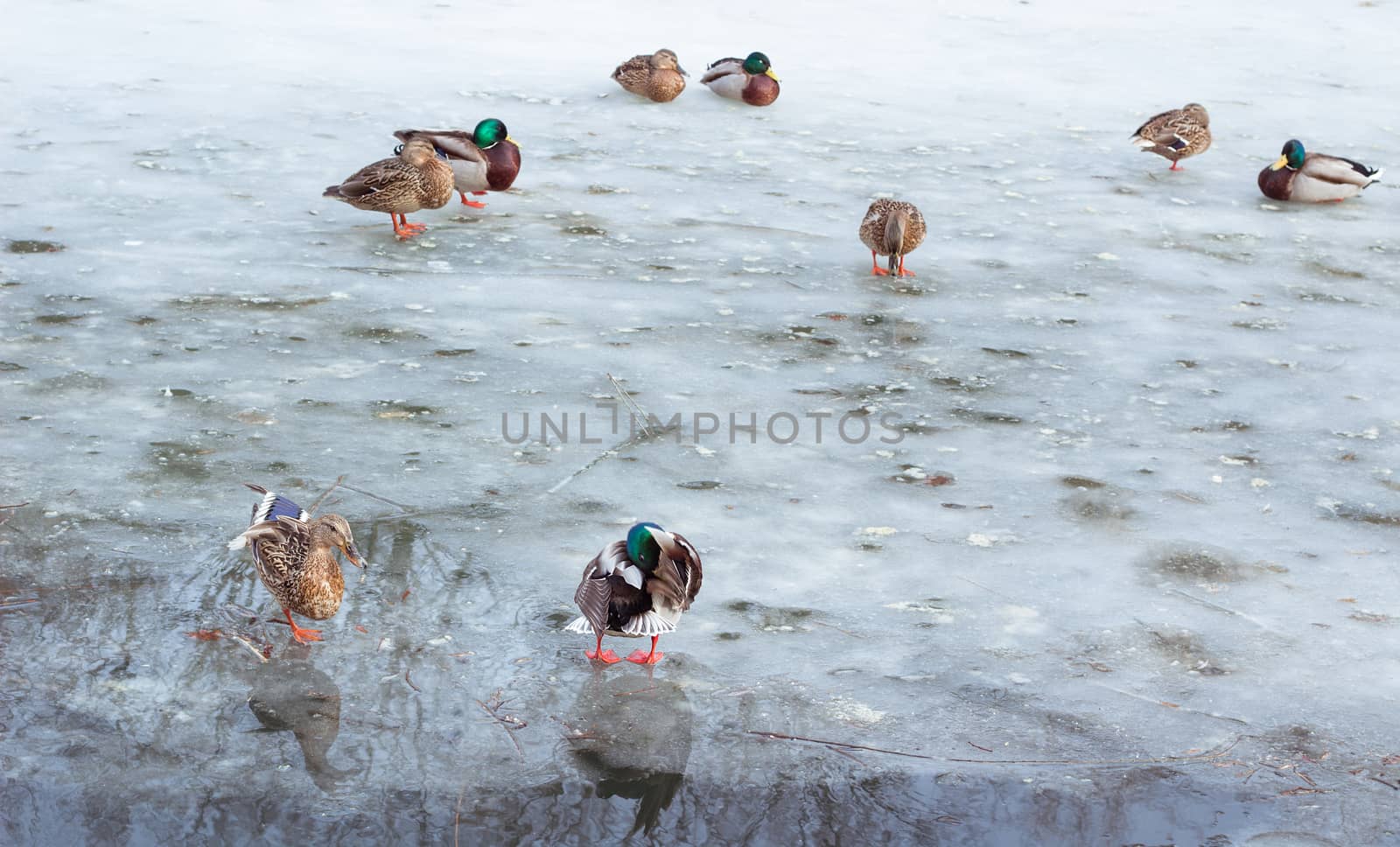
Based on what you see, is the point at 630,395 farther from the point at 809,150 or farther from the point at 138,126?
the point at 138,126

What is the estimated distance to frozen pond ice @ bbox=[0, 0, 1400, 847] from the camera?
11.0 ft

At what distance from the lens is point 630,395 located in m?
5.69

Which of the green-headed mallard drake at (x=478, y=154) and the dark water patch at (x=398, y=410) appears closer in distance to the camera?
the dark water patch at (x=398, y=410)

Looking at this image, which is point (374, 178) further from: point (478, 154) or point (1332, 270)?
point (1332, 270)

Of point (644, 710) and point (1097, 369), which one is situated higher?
point (1097, 369)

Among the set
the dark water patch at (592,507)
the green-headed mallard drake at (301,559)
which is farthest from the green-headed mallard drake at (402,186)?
the green-headed mallard drake at (301,559)

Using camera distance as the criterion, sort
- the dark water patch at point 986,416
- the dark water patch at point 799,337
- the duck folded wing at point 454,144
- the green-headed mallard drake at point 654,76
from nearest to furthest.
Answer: the dark water patch at point 986,416 < the dark water patch at point 799,337 < the duck folded wing at point 454,144 < the green-headed mallard drake at point 654,76

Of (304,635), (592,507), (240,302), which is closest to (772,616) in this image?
(592,507)

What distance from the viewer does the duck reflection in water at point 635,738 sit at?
10.8ft

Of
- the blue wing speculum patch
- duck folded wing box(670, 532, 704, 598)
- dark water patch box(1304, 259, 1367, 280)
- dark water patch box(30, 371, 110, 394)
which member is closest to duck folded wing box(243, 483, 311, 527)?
the blue wing speculum patch

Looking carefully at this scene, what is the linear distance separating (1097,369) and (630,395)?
2.19 m

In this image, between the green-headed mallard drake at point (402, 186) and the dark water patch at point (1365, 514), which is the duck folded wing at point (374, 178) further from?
the dark water patch at point (1365, 514)

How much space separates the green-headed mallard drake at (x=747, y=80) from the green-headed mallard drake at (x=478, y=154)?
3.00m

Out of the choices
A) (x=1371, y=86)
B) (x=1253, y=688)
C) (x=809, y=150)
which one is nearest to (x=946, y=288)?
(x=809, y=150)
